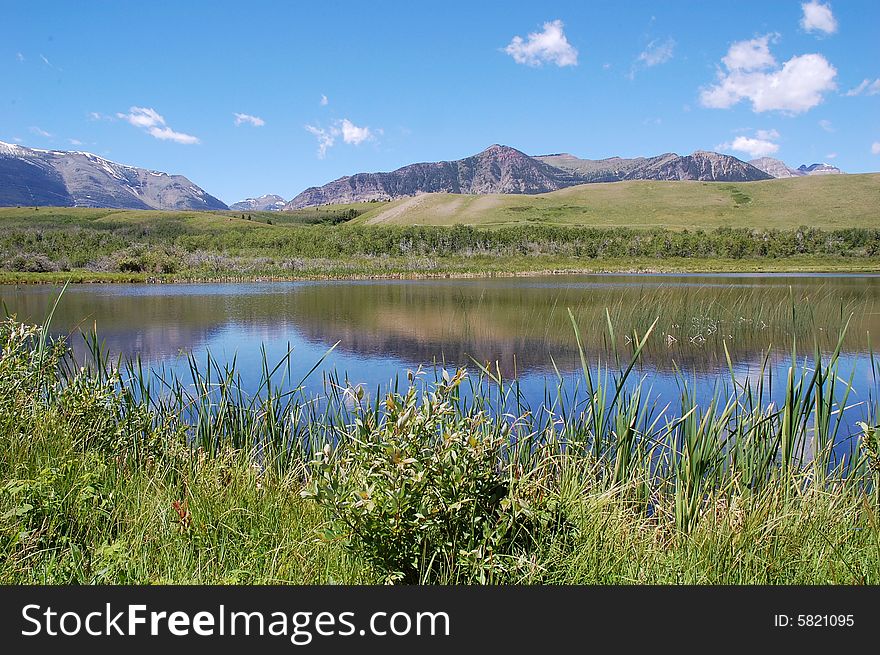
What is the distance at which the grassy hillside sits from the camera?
336 feet

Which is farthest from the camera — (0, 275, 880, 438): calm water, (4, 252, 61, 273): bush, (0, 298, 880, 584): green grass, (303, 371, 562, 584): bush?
(4, 252, 61, 273): bush

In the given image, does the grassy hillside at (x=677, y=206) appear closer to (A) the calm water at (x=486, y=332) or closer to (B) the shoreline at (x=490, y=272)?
(B) the shoreline at (x=490, y=272)

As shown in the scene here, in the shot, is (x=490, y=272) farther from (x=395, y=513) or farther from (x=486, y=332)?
(x=395, y=513)

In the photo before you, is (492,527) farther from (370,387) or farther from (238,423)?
(370,387)

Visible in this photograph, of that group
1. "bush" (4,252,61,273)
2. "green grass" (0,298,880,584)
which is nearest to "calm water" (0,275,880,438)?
"green grass" (0,298,880,584)

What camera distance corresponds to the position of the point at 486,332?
18.3 metres

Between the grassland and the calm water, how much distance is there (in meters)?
27.7

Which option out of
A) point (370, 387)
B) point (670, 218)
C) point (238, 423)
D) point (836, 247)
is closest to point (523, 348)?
point (370, 387)

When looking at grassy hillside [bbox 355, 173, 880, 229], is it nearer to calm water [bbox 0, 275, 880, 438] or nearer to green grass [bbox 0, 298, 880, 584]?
calm water [bbox 0, 275, 880, 438]

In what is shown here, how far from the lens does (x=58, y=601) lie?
8.51 feet

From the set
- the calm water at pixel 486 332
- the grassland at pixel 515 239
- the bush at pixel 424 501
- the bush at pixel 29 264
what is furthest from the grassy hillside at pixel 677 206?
the bush at pixel 424 501

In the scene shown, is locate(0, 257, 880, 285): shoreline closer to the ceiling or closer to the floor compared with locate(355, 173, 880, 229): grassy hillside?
closer to the floor

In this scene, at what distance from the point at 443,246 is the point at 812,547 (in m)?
78.2

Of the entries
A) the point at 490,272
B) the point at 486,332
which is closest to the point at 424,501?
the point at 486,332
